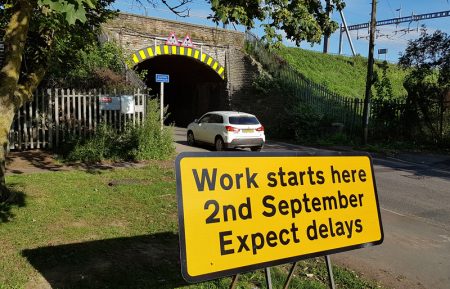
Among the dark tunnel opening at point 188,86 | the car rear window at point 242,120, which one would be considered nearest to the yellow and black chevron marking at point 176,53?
the dark tunnel opening at point 188,86

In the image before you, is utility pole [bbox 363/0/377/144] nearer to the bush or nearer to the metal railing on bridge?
the metal railing on bridge

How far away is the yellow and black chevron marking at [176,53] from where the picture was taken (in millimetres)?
21419

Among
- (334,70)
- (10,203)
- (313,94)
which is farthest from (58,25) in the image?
(334,70)

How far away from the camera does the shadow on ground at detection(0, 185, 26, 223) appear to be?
579 cm

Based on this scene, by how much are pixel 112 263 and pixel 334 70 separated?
29.3 meters

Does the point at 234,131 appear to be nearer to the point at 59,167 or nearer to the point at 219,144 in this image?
the point at 219,144

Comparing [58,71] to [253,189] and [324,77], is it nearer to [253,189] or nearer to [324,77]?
[253,189]

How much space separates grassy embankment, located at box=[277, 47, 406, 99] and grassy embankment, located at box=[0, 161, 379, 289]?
2254 centimetres

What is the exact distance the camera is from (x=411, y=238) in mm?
6168

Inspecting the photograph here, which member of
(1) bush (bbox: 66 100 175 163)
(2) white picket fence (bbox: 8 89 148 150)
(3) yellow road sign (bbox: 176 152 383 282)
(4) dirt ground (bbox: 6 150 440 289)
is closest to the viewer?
(3) yellow road sign (bbox: 176 152 383 282)

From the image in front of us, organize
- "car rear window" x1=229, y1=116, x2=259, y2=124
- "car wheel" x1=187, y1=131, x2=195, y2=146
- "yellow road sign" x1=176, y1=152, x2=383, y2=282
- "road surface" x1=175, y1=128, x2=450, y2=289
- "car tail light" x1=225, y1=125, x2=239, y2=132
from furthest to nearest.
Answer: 1. "car wheel" x1=187, y1=131, x2=195, y2=146
2. "car rear window" x1=229, y1=116, x2=259, y2=124
3. "car tail light" x1=225, y1=125, x2=239, y2=132
4. "road surface" x1=175, y1=128, x2=450, y2=289
5. "yellow road sign" x1=176, y1=152, x2=383, y2=282

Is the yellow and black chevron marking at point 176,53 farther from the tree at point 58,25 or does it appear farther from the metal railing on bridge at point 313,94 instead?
the tree at point 58,25

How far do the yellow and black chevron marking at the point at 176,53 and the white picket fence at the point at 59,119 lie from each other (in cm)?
870

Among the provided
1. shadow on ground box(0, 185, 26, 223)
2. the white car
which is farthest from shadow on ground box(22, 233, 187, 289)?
the white car
